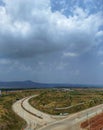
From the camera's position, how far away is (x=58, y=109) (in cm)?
13738

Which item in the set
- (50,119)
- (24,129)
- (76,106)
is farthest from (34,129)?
(76,106)

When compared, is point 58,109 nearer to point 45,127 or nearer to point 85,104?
point 85,104

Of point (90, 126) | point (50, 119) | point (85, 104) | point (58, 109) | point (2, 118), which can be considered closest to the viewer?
point (90, 126)

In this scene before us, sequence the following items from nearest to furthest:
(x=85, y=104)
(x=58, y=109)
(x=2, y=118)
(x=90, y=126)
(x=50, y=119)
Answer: (x=90, y=126)
(x=2, y=118)
(x=50, y=119)
(x=58, y=109)
(x=85, y=104)

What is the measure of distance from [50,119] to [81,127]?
22.7m

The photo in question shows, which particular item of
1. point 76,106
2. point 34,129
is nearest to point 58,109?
point 76,106

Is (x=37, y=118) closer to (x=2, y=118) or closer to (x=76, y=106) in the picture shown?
(x=2, y=118)

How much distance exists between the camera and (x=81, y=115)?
12100cm

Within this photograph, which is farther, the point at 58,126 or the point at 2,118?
the point at 2,118

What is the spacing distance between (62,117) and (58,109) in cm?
1824

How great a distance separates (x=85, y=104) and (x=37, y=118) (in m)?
43.0

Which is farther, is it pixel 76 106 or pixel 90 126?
pixel 76 106

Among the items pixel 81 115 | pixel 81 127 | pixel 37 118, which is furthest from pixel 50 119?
pixel 81 127

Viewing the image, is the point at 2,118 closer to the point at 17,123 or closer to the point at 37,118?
the point at 17,123
